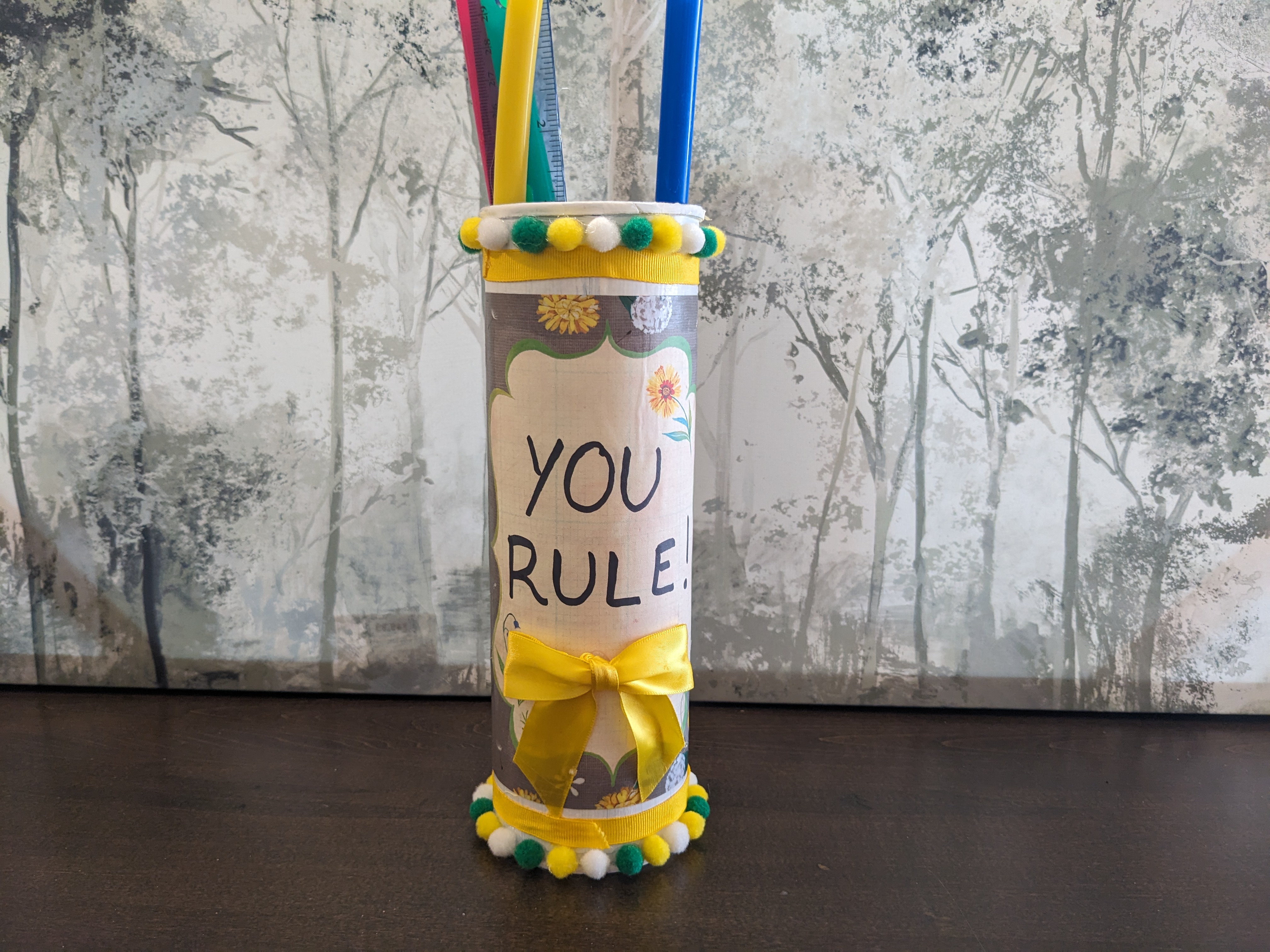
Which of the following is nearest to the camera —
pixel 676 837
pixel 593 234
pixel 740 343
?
pixel 593 234

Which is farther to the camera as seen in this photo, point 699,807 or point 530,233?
point 699,807

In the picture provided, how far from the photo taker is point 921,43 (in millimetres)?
797

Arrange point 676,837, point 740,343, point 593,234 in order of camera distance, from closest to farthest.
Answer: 1. point 593,234
2. point 676,837
3. point 740,343

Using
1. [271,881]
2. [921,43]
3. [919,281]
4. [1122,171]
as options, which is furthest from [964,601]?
[271,881]

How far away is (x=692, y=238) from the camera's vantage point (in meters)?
0.62

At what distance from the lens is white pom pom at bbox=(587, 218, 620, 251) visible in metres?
0.58

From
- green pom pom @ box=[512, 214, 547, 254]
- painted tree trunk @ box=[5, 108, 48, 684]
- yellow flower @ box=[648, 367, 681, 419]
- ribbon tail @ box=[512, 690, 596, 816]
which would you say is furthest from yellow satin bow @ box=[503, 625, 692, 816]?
painted tree trunk @ box=[5, 108, 48, 684]

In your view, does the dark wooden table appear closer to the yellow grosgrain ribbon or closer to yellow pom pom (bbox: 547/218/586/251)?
the yellow grosgrain ribbon

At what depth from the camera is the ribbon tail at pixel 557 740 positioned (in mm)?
657

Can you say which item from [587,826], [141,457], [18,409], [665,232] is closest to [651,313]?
[665,232]

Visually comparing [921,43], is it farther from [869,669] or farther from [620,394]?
[869,669]

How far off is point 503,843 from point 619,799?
0.32 ft

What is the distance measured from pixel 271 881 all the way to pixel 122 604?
41cm

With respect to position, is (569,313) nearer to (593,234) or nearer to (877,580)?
(593,234)
